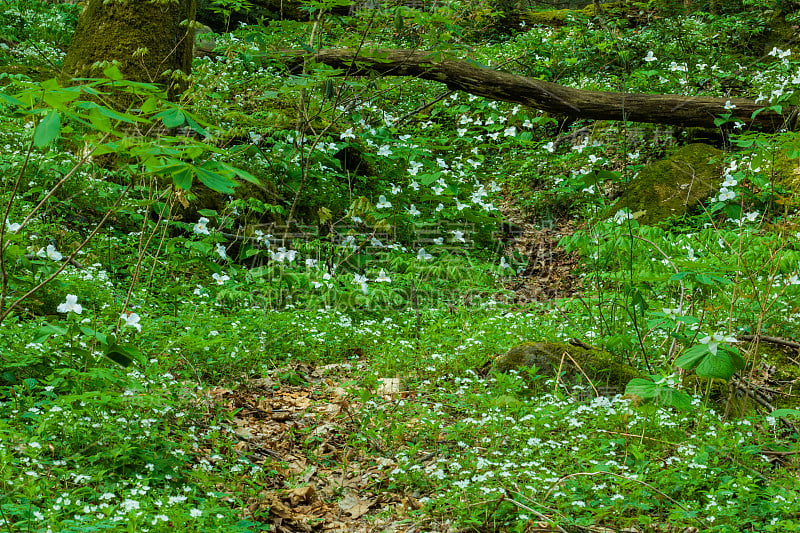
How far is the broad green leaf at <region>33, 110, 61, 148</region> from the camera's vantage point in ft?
5.45

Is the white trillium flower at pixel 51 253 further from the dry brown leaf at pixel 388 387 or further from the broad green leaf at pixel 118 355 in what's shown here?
the dry brown leaf at pixel 388 387

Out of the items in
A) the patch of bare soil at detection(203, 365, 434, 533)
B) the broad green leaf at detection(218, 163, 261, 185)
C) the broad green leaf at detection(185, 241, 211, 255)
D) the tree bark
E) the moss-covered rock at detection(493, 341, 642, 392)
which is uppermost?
the broad green leaf at detection(218, 163, 261, 185)

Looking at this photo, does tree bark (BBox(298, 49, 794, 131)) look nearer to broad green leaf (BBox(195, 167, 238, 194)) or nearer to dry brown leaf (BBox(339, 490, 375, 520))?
dry brown leaf (BBox(339, 490, 375, 520))

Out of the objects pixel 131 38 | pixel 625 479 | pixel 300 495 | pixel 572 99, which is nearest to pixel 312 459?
pixel 300 495

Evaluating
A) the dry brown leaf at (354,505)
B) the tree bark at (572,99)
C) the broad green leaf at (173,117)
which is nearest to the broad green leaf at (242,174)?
the broad green leaf at (173,117)

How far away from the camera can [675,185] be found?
24.0ft

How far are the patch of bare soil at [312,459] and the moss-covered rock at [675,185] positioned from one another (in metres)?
4.51

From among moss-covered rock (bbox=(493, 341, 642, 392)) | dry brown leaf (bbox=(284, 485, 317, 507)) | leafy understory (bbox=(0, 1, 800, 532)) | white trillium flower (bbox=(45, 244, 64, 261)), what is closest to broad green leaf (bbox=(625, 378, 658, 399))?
leafy understory (bbox=(0, 1, 800, 532))

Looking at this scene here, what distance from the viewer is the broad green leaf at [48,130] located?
1660 millimetres

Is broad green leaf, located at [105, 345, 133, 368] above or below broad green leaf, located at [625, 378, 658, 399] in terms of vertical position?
below

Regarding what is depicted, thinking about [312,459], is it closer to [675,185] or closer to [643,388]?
[643,388]

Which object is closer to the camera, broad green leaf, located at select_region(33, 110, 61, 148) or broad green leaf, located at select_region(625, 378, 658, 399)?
broad green leaf, located at select_region(33, 110, 61, 148)

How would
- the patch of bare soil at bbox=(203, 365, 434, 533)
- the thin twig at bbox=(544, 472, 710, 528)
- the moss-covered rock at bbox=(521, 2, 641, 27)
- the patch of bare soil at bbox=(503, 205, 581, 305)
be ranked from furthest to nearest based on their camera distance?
the moss-covered rock at bbox=(521, 2, 641, 27) < the patch of bare soil at bbox=(503, 205, 581, 305) < the patch of bare soil at bbox=(203, 365, 434, 533) < the thin twig at bbox=(544, 472, 710, 528)

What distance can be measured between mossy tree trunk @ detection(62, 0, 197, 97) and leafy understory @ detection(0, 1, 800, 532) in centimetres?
78
